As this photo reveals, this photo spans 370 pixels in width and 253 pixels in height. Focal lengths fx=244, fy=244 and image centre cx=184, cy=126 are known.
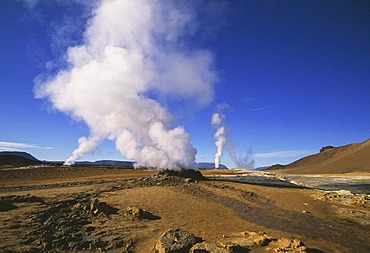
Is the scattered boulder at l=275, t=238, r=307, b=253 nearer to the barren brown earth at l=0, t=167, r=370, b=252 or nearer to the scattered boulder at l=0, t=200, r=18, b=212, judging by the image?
the barren brown earth at l=0, t=167, r=370, b=252

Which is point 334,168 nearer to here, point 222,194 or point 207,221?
point 222,194

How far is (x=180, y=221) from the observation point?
1178 centimetres

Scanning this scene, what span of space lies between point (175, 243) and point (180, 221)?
418 cm

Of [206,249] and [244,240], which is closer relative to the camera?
[206,249]

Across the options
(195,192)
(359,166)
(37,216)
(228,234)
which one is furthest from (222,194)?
(359,166)

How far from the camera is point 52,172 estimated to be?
132ft

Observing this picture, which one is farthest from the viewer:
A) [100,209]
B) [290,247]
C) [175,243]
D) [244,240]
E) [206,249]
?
[100,209]

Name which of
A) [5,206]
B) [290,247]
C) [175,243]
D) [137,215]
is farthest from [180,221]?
[5,206]

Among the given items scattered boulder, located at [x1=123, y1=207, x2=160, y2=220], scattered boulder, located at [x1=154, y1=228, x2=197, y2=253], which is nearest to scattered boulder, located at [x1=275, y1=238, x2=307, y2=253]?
scattered boulder, located at [x1=154, y1=228, x2=197, y2=253]

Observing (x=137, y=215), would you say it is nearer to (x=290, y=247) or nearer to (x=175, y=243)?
(x=175, y=243)

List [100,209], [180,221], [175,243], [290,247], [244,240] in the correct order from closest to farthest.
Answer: [175,243], [290,247], [244,240], [180,221], [100,209]

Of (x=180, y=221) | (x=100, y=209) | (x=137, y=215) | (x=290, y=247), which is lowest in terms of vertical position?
(x=290, y=247)

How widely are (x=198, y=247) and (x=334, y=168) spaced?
77.2 m

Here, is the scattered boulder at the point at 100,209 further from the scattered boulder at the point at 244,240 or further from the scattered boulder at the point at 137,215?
the scattered boulder at the point at 244,240
